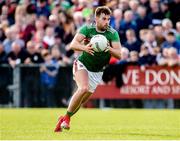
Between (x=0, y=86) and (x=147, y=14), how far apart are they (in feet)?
18.5

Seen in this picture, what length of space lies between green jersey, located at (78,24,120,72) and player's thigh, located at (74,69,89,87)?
0.16 m

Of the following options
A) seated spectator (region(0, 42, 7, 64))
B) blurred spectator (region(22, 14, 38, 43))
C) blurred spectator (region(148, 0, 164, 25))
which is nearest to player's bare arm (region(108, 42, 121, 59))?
blurred spectator (region(148, 0, 164, 25))

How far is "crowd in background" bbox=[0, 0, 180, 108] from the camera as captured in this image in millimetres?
23062

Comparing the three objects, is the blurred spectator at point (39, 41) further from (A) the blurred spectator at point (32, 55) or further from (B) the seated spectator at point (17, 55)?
(B) the seated spectator at point (17, 55)

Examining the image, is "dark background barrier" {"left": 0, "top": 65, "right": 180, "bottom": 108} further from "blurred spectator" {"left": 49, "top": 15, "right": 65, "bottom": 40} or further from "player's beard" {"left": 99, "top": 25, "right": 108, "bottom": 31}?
"player's beard" {"left": 99, "top": 25, "right": 108, "bottom": 31}

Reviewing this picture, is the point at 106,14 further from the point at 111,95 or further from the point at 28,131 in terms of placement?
the point at 111,95

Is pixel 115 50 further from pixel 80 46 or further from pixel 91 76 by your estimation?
pixel 91 76

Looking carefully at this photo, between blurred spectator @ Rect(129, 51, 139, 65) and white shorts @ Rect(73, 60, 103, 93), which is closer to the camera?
white shorts @ Rect(73, 60, 103, 93)

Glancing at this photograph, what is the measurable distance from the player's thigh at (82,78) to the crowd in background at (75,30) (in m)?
9.40

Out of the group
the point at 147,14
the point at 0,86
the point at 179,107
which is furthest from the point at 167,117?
the point at 0,86

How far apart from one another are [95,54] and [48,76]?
10.7m

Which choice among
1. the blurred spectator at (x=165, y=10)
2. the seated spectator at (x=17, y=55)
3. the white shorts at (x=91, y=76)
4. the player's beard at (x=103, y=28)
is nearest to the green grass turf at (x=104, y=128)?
the white shorts at (x=91, y=76)

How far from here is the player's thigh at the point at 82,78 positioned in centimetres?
1327

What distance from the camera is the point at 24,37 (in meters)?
25.3
